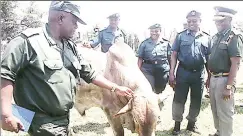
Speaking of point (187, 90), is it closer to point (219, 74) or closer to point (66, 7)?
point (219, 74)

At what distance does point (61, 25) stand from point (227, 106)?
317cm

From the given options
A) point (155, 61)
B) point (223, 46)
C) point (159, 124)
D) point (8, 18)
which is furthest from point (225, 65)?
point (8, 18)

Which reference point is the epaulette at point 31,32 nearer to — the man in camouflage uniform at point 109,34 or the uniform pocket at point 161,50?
the uniform pocket at point 161,50

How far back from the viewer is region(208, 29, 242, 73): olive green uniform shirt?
16.3 feet

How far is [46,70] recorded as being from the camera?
2906mm

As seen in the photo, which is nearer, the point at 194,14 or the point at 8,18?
Answer: the point at 194,14

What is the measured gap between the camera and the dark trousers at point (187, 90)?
19.6 ft

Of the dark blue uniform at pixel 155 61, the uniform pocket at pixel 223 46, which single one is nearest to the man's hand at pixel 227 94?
the uniform pocket at pixel 223 46

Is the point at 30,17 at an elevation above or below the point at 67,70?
below

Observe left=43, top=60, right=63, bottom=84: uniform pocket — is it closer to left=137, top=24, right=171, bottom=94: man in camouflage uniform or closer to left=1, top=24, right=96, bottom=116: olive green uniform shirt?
left=1, top=24, right=96, bottom=116: olive green uniform shirt

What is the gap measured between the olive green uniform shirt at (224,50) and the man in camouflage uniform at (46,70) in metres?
2.79

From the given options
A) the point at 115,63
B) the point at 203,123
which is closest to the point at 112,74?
the point at 115,63

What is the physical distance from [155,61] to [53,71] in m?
4.01

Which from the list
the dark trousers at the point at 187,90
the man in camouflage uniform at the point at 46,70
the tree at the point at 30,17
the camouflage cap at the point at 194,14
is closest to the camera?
the man in camouflage uniform at the point at 46,70
